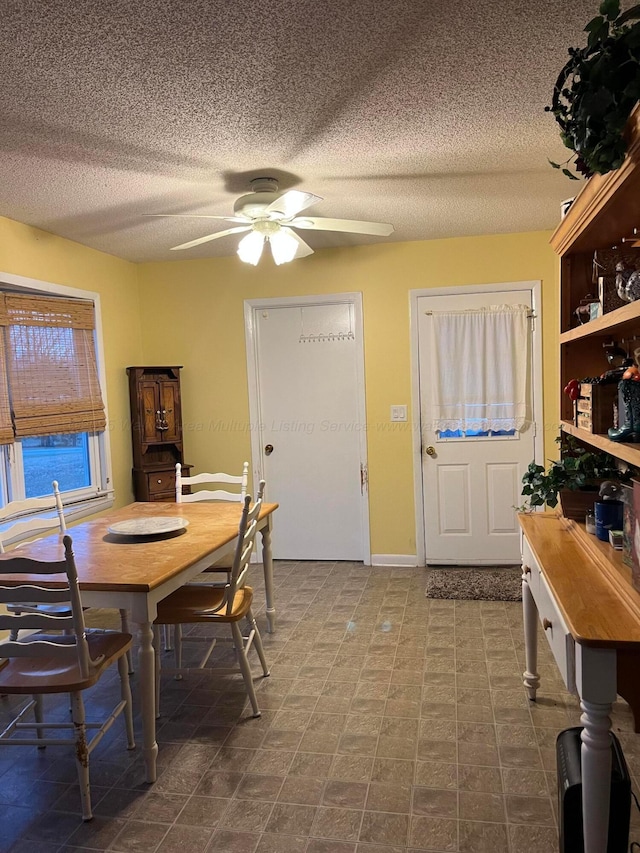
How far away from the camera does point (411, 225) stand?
409cm

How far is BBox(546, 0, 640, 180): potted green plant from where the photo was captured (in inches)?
54.6

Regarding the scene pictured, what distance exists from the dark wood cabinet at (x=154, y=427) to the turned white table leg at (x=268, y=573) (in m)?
1.56

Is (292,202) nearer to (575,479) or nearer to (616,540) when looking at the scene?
(575,479)

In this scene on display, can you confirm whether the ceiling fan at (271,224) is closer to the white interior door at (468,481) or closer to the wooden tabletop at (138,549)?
the wooden tabletop at (138,549)

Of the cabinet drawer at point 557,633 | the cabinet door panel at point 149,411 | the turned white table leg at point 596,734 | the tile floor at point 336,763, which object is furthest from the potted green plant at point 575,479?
the cabinet door panel at point 149,411

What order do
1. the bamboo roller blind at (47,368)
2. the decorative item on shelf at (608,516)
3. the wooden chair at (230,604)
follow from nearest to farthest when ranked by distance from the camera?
the decorative item on shelf at (608,516), the wooden chair at (230,604), the bamboo roller blind at (47,368)

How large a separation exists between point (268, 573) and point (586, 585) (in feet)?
6.54

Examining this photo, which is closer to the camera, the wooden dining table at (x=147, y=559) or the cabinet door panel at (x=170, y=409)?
the wooden dining table at (x=147, y=559)

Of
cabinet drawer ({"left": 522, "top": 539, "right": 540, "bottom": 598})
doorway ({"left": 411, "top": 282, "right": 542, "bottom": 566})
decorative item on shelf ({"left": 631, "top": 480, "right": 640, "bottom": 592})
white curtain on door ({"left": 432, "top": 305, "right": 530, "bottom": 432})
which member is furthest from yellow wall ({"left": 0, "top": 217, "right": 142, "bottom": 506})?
decorative item on shelf ({"left": 631, "top": 480, "right": 640, "bottom": 592})

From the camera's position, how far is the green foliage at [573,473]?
2441 millimetres

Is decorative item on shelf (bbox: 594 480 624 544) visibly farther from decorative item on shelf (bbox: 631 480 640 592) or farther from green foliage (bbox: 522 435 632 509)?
decorative item on shelf (bbox: 631 480 640 592)

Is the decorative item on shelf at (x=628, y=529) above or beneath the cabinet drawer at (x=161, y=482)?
above

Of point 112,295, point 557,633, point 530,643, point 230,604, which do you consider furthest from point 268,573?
point 112,295

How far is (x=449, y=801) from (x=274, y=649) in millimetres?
1416
